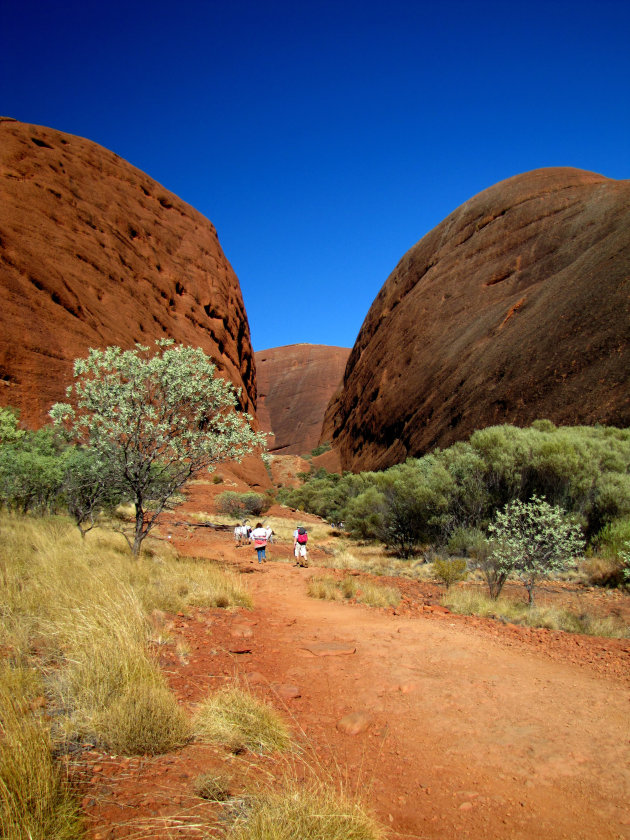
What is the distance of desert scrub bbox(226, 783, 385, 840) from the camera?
186 cm

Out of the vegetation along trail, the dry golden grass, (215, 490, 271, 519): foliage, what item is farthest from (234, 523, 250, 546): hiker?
the vegetation along trail

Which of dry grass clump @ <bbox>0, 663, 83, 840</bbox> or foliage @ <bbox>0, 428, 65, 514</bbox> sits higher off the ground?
foliage @ <bbox>0, 428, 65, 514</bbox>

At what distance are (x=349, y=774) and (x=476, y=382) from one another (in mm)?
27547

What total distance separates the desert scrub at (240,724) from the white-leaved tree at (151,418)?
6385 mm

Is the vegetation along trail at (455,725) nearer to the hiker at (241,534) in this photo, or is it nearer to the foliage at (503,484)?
the foliage at (503,484)

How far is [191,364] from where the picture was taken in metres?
9.55

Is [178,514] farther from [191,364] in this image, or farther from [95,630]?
[95,630]

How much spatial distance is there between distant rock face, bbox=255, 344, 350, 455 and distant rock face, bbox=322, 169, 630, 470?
120 ft

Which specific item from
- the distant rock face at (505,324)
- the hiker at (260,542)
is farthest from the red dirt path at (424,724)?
the distant rock face at (505,324)

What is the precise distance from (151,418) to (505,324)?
26.2 m

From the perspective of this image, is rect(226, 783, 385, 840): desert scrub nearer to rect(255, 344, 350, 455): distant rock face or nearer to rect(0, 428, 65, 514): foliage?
rect(0, 428, 65, 514): foliage

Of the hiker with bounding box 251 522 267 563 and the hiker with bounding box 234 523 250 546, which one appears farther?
the hiker with bounding box 234 523 250 546

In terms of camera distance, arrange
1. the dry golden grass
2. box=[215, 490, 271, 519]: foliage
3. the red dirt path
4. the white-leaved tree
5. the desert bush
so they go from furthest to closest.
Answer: box=[215, 490, 271, 519]: foliage, the desert bush, the white-leaved tree, the dry golden grass, the red dirt path

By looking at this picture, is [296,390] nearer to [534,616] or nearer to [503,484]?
[503,484]
